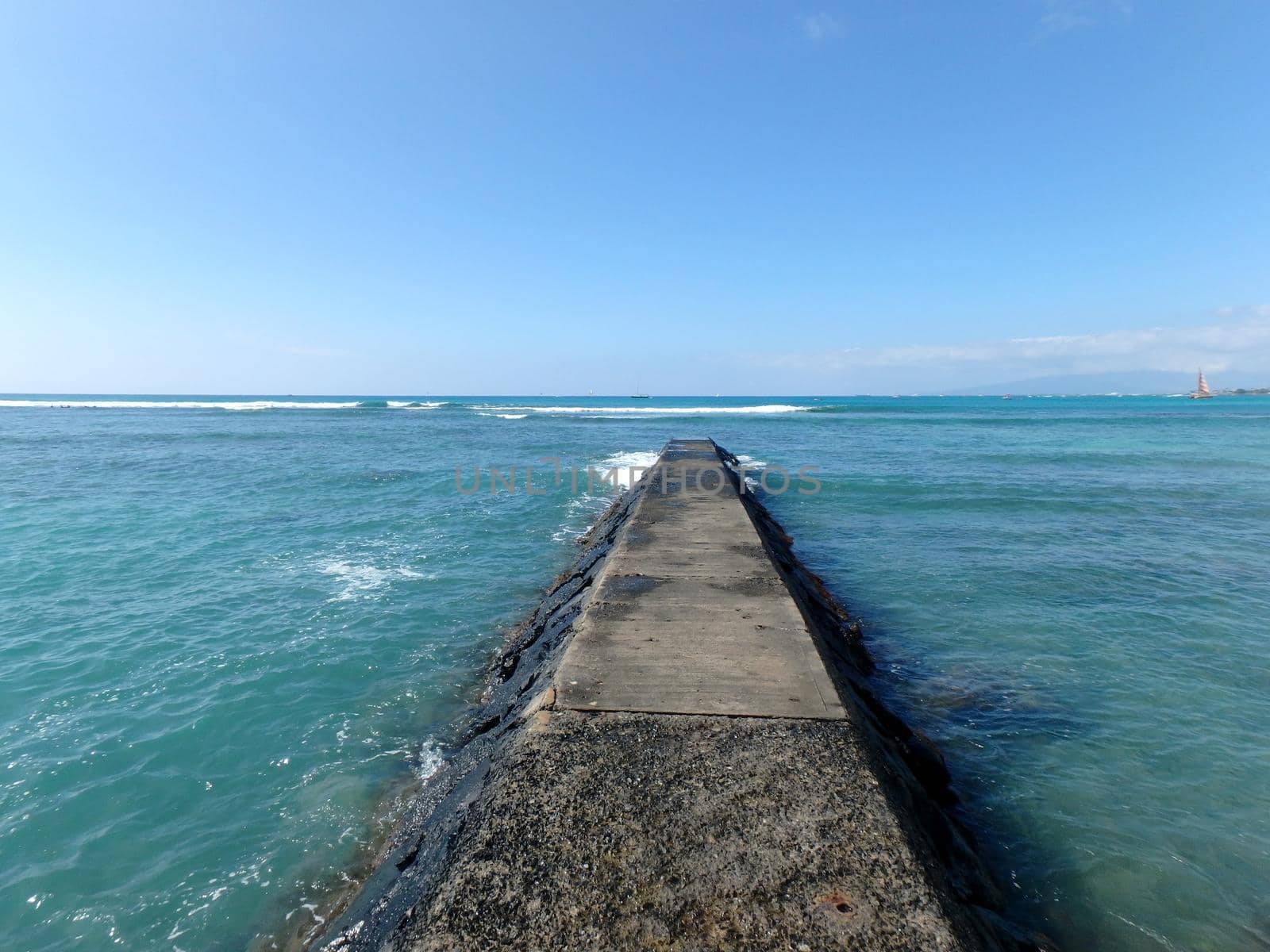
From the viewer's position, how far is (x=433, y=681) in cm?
541

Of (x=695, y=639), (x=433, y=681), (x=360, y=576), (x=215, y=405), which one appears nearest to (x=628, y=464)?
(x=360, y=576)

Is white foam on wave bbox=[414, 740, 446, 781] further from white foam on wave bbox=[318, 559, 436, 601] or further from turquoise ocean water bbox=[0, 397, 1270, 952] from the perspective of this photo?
white foam on wave bbox=[318, 559, 436, 601]

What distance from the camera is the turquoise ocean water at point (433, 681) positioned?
126 inches

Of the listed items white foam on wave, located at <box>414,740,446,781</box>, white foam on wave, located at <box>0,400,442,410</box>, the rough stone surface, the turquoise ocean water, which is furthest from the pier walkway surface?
white foam on wave, located at <box>0,400,442,410</box>

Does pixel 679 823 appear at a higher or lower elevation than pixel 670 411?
lower

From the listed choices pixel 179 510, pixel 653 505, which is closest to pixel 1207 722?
pixel 653 505

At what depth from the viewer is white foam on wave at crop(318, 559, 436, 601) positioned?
7.52 m

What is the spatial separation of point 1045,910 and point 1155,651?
409 centimetres

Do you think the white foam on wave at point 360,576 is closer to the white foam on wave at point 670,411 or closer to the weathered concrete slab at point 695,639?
the weathered concrete slab at point 695,639

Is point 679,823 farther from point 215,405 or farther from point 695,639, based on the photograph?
point 215,405

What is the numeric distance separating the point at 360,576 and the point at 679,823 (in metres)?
6.94

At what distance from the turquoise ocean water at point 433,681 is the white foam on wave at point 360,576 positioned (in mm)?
84

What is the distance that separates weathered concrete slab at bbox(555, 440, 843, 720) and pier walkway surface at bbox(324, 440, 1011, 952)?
0.8 inches

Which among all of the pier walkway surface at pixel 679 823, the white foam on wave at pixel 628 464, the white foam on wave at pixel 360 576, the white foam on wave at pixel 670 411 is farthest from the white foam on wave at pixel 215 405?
Result: the pier walkway surface at pixel 679 823
